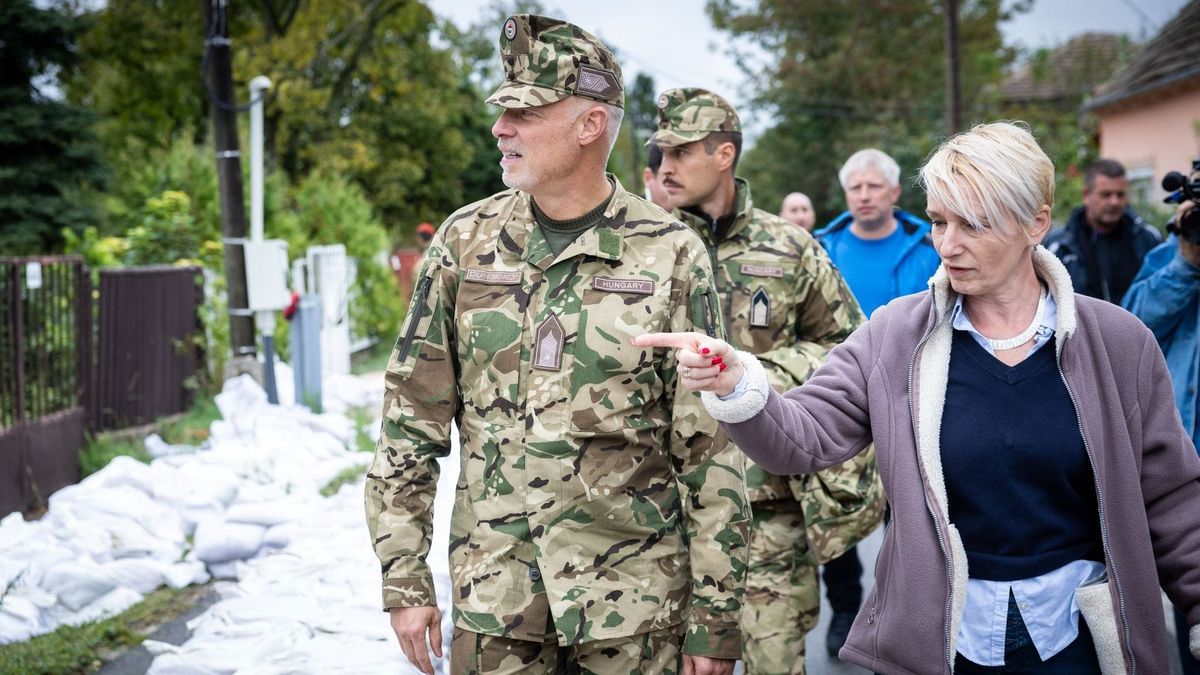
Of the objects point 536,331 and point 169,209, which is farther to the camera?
point 169,209

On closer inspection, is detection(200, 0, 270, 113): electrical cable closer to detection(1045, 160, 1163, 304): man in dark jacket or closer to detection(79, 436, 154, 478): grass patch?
detection(79, 436, 154, 478): grass patch

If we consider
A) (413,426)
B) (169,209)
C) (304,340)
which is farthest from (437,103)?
(413,426)

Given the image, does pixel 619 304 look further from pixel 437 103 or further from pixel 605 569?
pixel 437 103

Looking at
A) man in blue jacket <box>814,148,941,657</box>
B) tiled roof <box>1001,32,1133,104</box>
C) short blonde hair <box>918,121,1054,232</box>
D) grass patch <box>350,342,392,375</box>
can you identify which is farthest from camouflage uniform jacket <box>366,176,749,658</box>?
tiled roof <box>1001,32,1133,104</box>

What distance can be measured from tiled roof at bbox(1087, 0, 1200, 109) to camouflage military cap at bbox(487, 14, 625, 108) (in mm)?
16010

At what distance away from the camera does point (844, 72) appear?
36.1 meters

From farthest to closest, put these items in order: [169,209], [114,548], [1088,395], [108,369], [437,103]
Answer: [437,103] < [169,209] < [108,369] < [114,548] < [1088,395]

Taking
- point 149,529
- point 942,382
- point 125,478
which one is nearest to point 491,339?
point 942,382

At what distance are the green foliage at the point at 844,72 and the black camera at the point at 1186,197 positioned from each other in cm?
3011

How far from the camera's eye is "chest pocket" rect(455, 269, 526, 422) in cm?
283

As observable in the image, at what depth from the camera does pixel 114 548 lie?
20.5ft

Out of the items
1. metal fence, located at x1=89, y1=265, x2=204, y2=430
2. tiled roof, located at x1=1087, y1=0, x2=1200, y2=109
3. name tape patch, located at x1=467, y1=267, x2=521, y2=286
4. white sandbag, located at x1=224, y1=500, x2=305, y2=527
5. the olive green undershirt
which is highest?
tiled roof, located at x1=1087, y1=0, x2=1200, y2=109

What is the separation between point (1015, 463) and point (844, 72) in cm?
3545

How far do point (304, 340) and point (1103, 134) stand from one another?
17268 millimetres
